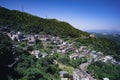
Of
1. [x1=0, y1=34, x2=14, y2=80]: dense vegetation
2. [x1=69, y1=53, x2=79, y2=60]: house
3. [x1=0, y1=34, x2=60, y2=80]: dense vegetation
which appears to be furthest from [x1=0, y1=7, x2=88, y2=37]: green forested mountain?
[x1=0, y1=34, x2=14, y2=80]: dense vegetation

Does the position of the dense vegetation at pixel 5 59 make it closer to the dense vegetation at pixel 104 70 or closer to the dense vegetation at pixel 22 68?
the dense vegetation at pixel 22 68

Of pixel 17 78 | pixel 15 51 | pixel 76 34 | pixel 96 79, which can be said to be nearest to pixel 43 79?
pixel 17 78

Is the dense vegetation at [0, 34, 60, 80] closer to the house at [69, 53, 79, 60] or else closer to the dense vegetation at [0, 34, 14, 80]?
the dense vegetation at [0, 34, 14, 80]

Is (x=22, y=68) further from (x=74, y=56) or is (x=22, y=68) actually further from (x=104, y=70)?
(x=104, y=70)

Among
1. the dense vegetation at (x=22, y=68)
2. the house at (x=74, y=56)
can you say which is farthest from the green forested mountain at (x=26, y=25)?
the dense vegetation at (x=22, y=68)

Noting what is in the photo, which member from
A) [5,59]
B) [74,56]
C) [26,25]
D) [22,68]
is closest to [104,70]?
[74,56]

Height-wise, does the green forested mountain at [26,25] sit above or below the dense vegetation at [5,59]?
above

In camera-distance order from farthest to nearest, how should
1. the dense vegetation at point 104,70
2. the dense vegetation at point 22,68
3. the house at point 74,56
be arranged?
the house at point 74,56 → the dense vegetation at point 104,70 → the dense vegetation at point 22,68

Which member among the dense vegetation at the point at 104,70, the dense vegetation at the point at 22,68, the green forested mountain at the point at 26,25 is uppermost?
the green forested mountain at the point at 26,25

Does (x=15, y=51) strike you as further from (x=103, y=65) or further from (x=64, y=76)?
(x=103, y=65)
